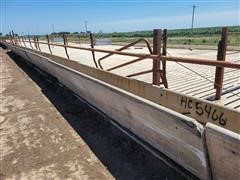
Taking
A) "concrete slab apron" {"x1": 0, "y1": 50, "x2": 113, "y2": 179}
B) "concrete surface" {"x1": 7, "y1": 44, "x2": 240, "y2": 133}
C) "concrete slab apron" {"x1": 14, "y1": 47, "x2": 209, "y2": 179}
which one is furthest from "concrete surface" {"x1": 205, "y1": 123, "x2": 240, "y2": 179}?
"concrete slab apron" {"x1": 0, "y1": 50, "x2": 113, "y2": 179}

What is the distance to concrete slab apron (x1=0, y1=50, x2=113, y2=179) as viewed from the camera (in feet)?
10.5

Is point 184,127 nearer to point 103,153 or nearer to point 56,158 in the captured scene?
point 103,153

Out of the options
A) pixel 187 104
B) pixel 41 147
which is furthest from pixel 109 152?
pixel 187 104

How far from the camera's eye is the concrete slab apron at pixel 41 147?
3.21 m

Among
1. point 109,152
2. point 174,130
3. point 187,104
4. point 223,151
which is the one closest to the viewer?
point 223,151

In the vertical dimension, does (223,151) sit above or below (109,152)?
above

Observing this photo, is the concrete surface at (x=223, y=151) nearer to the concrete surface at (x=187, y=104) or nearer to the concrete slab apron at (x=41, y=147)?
the concrete surface at (x=187, y=104)

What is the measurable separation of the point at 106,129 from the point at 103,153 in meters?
0.76

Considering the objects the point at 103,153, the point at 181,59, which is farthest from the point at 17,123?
the point at 181,59

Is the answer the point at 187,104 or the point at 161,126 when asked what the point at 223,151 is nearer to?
the point at 161,126

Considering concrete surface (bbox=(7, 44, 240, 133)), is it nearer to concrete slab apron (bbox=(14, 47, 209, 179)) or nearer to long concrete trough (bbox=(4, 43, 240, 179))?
long concrete trough (bbox=(4, 43, 240, 179))

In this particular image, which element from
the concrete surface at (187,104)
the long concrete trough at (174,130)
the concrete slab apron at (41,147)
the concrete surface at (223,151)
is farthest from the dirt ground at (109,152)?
the concrete surface at (187,104)

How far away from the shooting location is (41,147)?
388 cm

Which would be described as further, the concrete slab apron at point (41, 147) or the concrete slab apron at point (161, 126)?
the concrete slab apron at point (41, 147)
